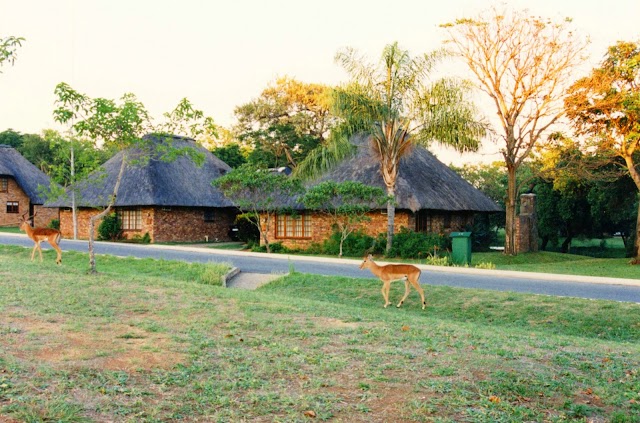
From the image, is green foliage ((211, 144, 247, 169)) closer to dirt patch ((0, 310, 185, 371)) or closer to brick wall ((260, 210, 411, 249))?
brick wall ((260, 210, 411, 249))

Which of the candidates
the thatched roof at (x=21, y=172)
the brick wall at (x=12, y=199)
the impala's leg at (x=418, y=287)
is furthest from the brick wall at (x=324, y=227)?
the brick wall at (x=12, y=199)

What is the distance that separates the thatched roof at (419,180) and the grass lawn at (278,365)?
1913 cm

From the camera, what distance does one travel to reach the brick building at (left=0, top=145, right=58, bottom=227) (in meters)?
53.0

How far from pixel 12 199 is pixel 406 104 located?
126ft

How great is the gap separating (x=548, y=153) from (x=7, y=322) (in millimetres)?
31509

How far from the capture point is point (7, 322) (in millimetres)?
8664

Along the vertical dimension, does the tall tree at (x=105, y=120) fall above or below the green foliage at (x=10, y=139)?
below

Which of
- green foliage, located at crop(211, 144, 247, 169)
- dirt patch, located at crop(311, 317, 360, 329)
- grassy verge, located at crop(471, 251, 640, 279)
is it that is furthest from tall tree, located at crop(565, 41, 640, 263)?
green foliage, located at crop(211, 144, 247, 169)

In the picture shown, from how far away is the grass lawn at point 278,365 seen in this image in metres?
5.61

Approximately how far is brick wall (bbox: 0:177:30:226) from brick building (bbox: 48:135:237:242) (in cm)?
1556

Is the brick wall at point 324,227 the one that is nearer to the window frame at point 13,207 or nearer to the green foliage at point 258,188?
the green foliage at point 258,188

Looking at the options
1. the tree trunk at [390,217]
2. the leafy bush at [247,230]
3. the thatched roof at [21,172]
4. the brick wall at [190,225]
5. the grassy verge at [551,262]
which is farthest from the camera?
the thatched roof at [21,172]

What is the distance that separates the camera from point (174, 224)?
37531mm

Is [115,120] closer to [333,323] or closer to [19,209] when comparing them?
[333,323]
